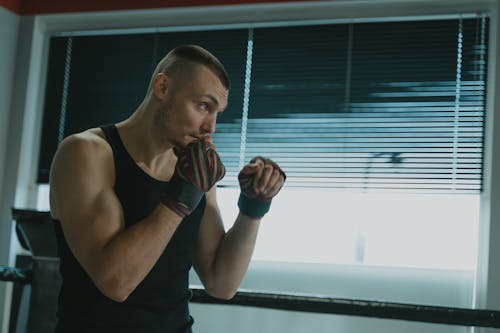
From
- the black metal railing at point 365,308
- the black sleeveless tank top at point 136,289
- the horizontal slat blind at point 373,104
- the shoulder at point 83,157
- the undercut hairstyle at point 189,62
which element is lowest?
the black metal railing at point 365,308

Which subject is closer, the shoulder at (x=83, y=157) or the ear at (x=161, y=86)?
the shoulder at (x=83, y=157)

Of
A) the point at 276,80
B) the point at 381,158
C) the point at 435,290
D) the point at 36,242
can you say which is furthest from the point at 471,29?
the point at 36,242

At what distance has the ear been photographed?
1692 millimetres

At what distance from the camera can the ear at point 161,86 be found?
5.55 ft

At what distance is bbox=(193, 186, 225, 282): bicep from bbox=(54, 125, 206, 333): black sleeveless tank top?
123 millimetres

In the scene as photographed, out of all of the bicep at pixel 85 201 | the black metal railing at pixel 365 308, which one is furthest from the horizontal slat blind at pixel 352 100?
the bicep at pixel 85 201

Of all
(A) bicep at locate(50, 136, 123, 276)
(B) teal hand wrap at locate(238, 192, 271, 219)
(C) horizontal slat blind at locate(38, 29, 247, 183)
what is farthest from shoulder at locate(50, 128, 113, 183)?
(C) horizontal slat blind at locate(38, 29, 247, 183)

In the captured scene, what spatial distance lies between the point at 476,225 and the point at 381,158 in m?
0.65

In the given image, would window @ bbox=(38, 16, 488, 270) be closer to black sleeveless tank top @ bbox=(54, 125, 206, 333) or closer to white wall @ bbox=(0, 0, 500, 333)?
white wall @ bbox=(0, 0, 500, 333)

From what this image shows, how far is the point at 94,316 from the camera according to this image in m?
1.52

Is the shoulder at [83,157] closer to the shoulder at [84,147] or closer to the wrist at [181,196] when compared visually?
the shoulder at [84,147]

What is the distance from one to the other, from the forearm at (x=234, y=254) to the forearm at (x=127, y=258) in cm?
38

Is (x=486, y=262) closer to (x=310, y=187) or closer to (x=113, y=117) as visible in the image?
(x=310, y=187)

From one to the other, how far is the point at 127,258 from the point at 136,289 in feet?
0.65
